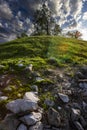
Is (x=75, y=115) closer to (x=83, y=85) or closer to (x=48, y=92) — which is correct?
(x=48, y=92)

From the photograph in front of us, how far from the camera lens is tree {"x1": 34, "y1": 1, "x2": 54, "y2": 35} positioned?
71438 millimetres

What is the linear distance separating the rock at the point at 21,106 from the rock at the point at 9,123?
0.96ft

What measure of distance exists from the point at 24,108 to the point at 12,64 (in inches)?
256

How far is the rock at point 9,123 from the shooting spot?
348 inches

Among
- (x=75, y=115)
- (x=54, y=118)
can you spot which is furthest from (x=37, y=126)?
(x=75, y=115)

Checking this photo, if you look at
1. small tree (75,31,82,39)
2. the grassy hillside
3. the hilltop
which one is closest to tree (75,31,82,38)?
small tree (75,31,82,39)

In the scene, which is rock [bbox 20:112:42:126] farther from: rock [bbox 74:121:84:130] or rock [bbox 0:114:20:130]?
rock [bbox 74:121:84:130]

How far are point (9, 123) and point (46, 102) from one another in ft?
7.23

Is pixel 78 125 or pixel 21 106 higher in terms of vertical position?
pixel 21 106

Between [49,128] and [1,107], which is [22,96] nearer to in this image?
[1,107]

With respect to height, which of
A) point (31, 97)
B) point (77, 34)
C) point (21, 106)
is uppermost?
point (21, 106)

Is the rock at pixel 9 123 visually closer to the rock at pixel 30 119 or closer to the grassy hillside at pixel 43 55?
the rock at pixel 30 119

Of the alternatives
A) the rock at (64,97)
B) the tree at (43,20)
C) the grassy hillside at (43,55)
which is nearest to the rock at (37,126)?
the rock at (64,97)

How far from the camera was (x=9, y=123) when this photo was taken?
8922mm
